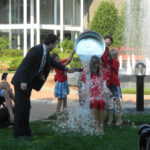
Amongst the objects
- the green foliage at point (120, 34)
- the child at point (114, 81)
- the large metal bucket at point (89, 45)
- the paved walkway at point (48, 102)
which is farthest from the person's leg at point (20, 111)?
the green foliage at point (120, 34)

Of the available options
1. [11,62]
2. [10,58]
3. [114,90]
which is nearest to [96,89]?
[114,90]

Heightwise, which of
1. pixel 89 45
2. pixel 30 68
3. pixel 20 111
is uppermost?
pixel 89 45

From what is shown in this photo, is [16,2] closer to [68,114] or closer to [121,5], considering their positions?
[121,5]

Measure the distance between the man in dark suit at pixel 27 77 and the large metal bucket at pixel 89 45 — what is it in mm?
815

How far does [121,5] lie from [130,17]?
5.85 meters

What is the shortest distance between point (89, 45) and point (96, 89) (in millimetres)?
922

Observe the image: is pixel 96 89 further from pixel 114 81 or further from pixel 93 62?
pixel 114 81

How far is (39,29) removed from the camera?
103 ft

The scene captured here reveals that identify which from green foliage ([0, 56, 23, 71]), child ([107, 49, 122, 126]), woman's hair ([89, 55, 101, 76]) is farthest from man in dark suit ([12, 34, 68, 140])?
green foliage ([0, 56, 23, 71])

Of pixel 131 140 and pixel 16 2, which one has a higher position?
pixel 16 2

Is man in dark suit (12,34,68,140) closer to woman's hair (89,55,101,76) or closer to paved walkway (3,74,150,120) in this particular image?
woman's hair (89,55,101,76)

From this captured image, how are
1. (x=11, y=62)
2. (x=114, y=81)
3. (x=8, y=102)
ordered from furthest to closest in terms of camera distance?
(x=11, y=62) < (x=114, y=81) < (x=8, y=102)

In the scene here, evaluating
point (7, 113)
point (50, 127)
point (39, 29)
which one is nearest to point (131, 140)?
point (50, 127)

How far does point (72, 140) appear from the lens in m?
6.02
